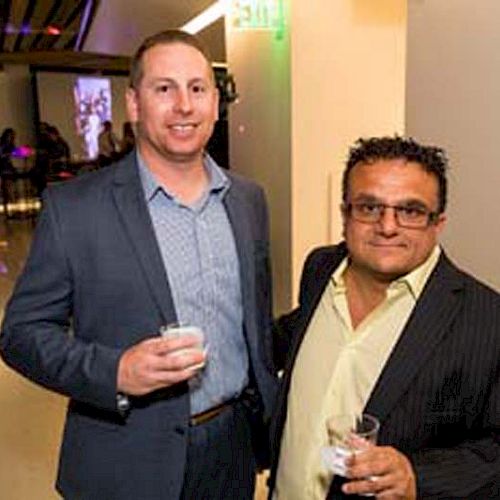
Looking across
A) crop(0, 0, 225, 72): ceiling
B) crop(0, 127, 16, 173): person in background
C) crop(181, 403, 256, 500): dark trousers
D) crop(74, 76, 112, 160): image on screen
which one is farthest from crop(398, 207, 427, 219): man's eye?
crop(74, 76, 112, 160): image on screen

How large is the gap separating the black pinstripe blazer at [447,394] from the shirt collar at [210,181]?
64 cm

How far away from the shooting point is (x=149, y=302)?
5.08 ft

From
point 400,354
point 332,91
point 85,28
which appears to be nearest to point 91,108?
point 85,28

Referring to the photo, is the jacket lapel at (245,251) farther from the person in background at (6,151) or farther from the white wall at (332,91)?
the person in background at (6,151)

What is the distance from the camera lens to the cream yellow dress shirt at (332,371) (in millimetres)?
1356

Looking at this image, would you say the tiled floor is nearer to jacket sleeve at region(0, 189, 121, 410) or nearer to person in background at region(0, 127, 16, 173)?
jacket sleeve at region(0, 189, 121, 410)

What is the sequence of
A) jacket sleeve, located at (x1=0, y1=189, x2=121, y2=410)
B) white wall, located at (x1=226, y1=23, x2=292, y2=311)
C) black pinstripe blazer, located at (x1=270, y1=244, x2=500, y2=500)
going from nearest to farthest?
black pinstripe blazer, located at (x1=270, y1=244, x2=500, y2=500) → jacket sleeve, located at (x1=0, y1=189, x2=121, y2=410) → white wall, located at (x1=226, y1=23, x2=292, y2=311)

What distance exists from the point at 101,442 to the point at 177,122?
0.80 m

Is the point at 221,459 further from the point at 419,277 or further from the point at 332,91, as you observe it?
the point at 332,91

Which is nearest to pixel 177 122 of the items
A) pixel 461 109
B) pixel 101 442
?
pixel 101 442

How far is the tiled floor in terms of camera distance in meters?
3.05

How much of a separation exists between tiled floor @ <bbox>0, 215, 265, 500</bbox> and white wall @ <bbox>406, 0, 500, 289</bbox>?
146 centimetres

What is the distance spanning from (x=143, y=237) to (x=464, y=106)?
125 centimetres

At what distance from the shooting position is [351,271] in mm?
1492
